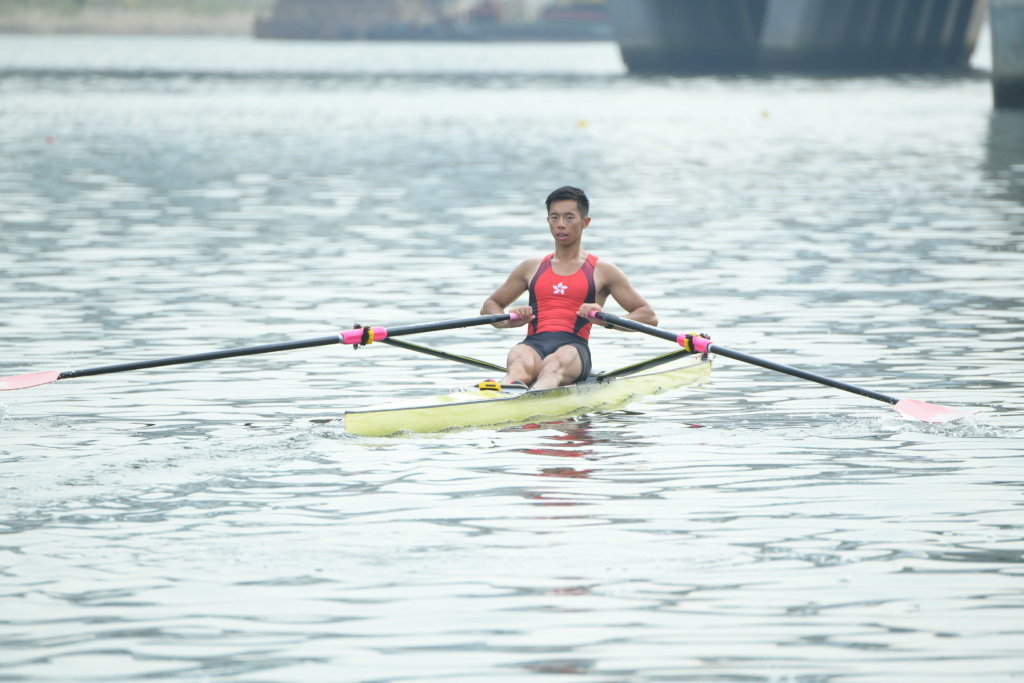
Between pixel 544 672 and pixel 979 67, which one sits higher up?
pixel 979 67

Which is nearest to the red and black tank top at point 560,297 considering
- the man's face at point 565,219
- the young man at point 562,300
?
the young man at point 562,300

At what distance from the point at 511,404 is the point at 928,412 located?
3062 millimetres

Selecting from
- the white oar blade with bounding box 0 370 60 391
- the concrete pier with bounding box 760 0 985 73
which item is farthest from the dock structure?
the white oar blade with bounding box 0 370 60 391

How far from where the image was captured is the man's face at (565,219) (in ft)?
44.0

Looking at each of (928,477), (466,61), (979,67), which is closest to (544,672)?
(928,477)

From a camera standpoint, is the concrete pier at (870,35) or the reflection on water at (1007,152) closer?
the reflection on water at (1007,152)

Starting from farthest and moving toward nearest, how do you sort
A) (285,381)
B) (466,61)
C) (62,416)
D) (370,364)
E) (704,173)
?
1. (466,61)
2. (704,173)
3. (370,364)
4. (285,381)
5. (62,416)

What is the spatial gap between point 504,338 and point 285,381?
3.24 meters

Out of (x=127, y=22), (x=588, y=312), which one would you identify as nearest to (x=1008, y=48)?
(x=588, y=312)

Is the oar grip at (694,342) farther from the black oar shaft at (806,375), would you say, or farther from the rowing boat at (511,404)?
the rowing boat at (511,404)

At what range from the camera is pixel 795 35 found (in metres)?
86.2

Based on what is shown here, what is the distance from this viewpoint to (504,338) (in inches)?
701

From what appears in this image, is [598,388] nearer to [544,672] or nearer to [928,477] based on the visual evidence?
[928,477]

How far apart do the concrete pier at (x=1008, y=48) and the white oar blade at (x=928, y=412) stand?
3457 cm
